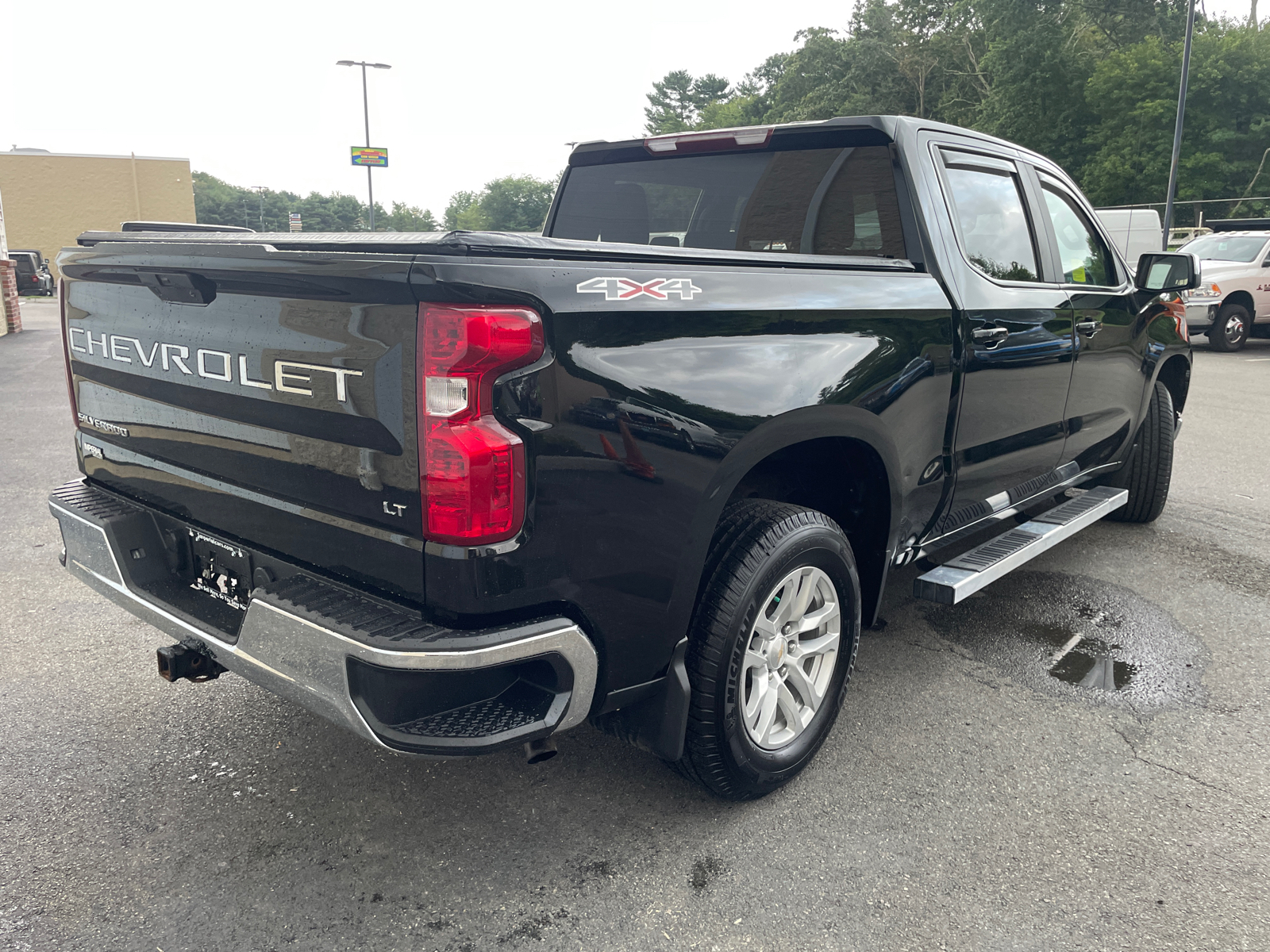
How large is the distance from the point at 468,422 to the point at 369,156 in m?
35.2

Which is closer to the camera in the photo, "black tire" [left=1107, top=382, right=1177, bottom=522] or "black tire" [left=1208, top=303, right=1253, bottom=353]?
"black tire" [left=1107, top=382, right=1177, bottom=522]

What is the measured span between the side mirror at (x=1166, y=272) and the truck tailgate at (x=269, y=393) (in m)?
3.94

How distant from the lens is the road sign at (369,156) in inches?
1329

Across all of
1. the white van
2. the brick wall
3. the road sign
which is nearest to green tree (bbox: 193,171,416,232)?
the road sign

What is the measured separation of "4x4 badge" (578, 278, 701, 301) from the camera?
202 centimetres

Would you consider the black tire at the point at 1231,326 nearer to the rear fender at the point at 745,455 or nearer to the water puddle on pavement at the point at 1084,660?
the water puddle on pavement at the point at 1084,660

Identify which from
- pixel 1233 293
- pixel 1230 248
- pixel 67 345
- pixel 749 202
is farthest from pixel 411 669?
pixel 1230 248

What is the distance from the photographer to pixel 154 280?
241 cm

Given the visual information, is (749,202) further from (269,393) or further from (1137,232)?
(1137,232)

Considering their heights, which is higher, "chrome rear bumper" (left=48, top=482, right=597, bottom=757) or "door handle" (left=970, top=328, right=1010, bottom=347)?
"door handle" (left=970, top=328, right=1010, bottom=347)

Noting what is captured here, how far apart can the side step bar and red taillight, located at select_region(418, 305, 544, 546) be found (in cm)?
187

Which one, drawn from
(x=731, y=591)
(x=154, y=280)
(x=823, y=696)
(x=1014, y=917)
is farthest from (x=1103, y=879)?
(x=154, y=280)

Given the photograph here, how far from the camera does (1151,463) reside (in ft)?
17.2

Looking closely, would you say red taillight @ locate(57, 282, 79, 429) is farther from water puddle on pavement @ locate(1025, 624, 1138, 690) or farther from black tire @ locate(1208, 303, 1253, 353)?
black tire @ locate(1208, 303, 1253, 353)
